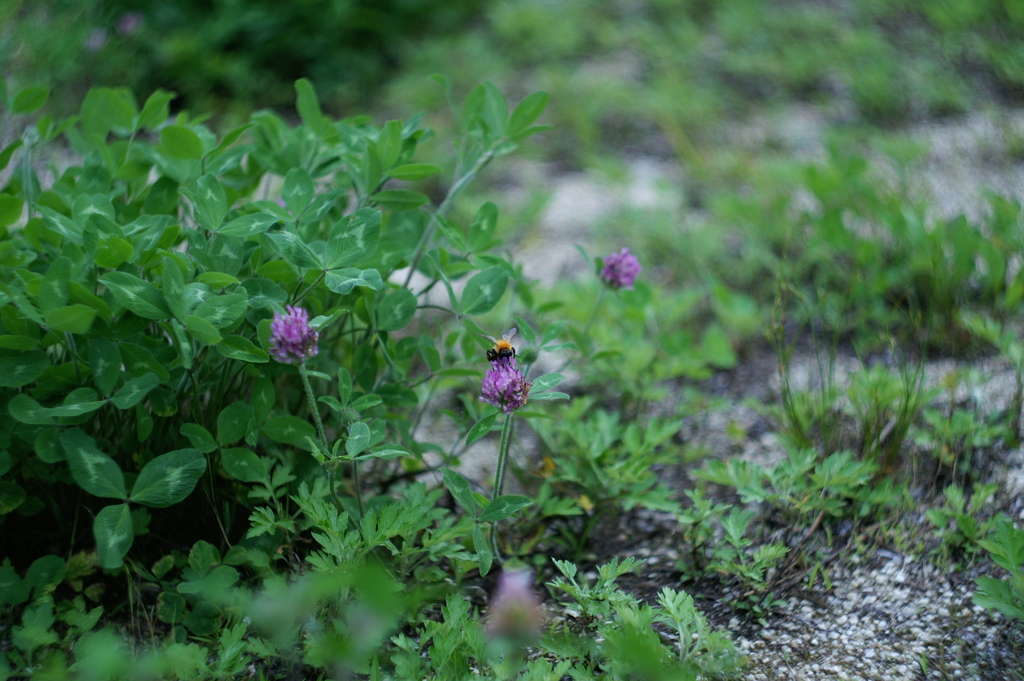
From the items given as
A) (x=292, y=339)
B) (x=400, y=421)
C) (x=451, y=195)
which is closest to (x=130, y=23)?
(x=451, y=195)

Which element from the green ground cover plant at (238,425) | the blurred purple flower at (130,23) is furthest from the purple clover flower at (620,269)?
the blurred purple flower at (130,23)

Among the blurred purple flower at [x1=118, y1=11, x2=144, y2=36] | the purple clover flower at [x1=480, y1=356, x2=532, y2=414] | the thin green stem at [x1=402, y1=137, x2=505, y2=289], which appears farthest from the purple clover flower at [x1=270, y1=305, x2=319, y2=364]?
the blurred purple flower at [x1=118, y1=11, x2=144, y2=36]

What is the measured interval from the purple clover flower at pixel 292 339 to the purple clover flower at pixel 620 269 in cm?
73

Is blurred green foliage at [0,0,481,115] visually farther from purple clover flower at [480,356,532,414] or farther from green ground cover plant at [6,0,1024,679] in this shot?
purple clover flower at [480,356,532,414]

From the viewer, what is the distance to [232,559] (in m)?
1.21

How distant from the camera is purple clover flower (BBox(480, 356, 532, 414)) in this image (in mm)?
1141

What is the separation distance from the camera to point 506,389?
3.74ft

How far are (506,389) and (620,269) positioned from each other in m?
0.54

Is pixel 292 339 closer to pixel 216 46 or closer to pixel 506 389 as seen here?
pixel 506 389

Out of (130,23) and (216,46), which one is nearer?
(130,23)

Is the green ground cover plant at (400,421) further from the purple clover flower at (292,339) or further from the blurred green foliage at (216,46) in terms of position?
the blurred green foliage at (216,46)

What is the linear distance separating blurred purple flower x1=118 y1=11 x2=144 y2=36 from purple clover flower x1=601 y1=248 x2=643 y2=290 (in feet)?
10.1

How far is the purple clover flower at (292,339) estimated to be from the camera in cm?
Answer: 104

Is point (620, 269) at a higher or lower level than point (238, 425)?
higher
